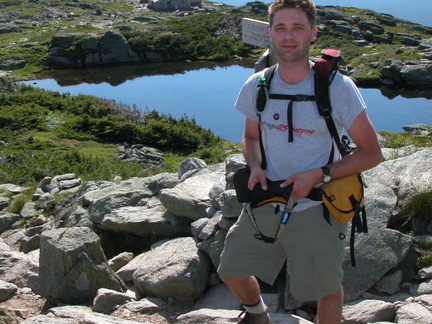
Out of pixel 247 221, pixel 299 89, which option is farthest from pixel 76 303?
pixel 299 89

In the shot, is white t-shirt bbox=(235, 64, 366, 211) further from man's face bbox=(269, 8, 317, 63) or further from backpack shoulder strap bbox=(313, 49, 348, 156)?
man's face bbox=(269, 8, 317, 63)

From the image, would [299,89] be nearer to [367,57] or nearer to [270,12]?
[270,12]

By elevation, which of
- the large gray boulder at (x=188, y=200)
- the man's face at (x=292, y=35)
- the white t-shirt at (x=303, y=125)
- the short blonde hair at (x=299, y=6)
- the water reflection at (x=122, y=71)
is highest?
the short blonde hair at (x=299, y=6)

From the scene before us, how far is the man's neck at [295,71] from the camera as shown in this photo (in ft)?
13.1

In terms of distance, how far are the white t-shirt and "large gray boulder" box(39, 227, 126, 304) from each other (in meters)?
3.21

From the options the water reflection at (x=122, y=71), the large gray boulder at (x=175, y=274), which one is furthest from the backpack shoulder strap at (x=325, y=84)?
the water reflection at (x=122, y=71)

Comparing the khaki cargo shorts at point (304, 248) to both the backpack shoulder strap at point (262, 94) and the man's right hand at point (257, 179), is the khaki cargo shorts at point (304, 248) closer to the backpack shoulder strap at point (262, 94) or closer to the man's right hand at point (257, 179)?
the man's right hand at point (257, 179)

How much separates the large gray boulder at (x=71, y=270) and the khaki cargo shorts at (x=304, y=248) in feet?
9.20

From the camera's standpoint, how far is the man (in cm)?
385

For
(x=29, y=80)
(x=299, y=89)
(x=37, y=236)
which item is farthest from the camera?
(x=29, y=80)

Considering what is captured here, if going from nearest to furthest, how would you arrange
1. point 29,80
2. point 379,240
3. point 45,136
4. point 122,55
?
1. point 379,240
2. point 45,136
3. point 29,80
4. point 122,55

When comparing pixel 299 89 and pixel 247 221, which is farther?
pixel 247 221

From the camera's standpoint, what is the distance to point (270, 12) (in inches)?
162

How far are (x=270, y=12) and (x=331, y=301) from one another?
2.35m
